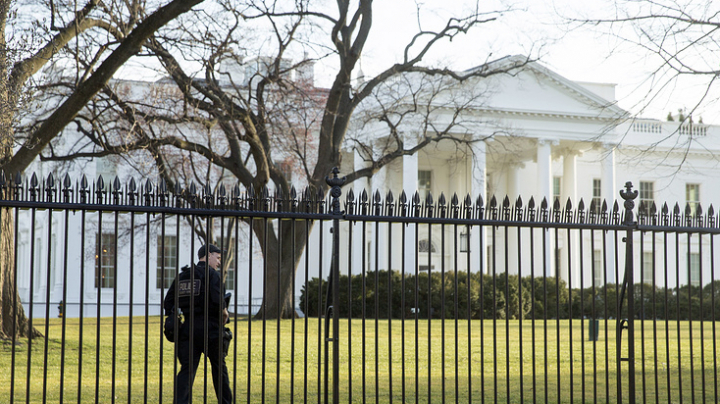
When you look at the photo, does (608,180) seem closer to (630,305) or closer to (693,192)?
(693,192)

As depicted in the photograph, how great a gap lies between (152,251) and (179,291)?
78.2ft

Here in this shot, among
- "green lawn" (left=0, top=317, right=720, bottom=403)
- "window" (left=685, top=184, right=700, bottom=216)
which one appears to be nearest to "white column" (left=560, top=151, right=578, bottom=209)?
"window" (left=685, top=184, right=700, bottom=216)

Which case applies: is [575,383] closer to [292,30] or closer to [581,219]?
[581,219]

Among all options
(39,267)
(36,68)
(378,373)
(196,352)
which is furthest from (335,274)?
(39,267)

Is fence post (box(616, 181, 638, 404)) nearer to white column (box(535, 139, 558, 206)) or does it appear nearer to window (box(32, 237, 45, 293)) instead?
white column (box(535, 139, 558, 206))

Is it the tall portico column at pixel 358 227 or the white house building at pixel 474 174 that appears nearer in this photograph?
the white house building at pixel 474 174

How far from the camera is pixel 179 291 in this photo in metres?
6.55

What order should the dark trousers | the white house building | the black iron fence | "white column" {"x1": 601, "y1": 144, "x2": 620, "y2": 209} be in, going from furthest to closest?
"white column" {"x1": 601, "y1": 144, "x2": 620, "y2": 209} → the white house building → the dark trousers → the black iron fence

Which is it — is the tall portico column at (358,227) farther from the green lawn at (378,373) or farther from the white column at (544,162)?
the green lawn at (378,373)

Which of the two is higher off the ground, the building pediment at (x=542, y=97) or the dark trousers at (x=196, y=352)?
the building pediment at (x=542, y=97)

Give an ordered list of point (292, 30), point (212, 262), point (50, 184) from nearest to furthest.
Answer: point (50, 184) → point (212, 262) → point (292, 30)

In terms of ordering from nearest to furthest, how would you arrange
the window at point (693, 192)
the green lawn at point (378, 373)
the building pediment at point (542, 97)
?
the green lawn at point (378, 373) < the building pediment at point (542, 97) < the window at point (693, 192)

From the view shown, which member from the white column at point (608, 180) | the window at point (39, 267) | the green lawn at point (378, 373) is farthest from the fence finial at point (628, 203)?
the window at point (39, 267)

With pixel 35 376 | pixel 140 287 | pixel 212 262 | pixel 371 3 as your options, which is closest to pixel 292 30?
pixel 371 3
